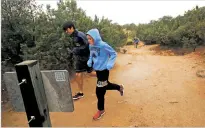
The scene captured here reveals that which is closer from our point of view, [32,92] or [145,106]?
[32,92]

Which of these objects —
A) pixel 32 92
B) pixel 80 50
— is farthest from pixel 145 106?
pixel 32 92

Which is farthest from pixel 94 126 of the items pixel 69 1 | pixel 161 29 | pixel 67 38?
pixel 161 29

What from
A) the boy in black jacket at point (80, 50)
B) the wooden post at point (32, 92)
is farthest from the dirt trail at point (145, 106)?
the wooden post at point (32, 92)

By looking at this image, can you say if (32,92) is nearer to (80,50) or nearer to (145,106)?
(80,50)

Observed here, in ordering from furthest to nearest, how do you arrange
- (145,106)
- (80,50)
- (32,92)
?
1. (80,50)
2. (145,106)
3. (32,92)

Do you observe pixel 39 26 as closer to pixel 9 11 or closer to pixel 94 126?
pixel 9 11

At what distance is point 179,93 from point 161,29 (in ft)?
61.1

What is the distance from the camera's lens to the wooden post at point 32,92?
198 cm

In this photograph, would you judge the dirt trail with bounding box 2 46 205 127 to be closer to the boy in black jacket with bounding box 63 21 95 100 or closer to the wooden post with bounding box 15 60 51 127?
the boy in black jacket with bounding box 63 21 95 100

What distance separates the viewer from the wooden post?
77.9 inches

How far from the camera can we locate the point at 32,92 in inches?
78.5

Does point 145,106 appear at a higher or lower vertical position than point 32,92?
lower

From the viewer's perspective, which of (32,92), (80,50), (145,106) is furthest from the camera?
(80,50)

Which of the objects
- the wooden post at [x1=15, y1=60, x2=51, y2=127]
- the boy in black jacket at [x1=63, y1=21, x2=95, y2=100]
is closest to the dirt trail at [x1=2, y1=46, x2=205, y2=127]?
the boy in black jacket at [x1=63, y1=21, x2=95, y2=100]
